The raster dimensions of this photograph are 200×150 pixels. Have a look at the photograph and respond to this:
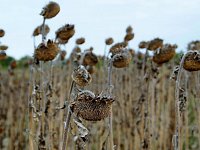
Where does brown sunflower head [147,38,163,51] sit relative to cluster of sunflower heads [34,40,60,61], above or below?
above

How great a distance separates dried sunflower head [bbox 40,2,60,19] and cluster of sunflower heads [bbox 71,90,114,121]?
948 millimetres

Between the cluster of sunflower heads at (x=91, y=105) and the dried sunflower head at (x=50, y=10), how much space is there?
948 millimetres

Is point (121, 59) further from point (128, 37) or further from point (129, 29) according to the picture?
point (129, 29)

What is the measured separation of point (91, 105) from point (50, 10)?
3.24 ft

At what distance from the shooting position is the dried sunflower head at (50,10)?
217 centimetres

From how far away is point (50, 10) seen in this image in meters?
2.17

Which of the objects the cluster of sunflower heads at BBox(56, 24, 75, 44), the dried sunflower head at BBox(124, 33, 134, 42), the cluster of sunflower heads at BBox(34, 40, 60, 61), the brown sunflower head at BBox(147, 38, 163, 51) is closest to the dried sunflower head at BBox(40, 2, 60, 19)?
the cluster of sunflower heads at BBox(56, 24, 75, 44)

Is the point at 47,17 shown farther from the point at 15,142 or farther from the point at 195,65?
the point at 15,142

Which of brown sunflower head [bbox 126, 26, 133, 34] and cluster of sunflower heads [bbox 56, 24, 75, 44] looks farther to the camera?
brown sunflower head [bbox 126, 26, 133, 34]

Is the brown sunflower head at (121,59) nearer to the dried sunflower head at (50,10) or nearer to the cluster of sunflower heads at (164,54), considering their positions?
the cluster of sunflower heads at (164,54)

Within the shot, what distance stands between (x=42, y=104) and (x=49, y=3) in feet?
1.77

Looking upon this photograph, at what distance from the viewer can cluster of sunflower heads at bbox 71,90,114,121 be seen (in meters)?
1.31

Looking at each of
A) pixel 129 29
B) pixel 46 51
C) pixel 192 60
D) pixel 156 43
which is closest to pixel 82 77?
pixel 192 60

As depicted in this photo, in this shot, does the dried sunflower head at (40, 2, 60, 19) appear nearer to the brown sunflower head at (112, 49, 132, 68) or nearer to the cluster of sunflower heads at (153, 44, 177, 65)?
the brown sunflower head at (112, 49, 132, 68)
